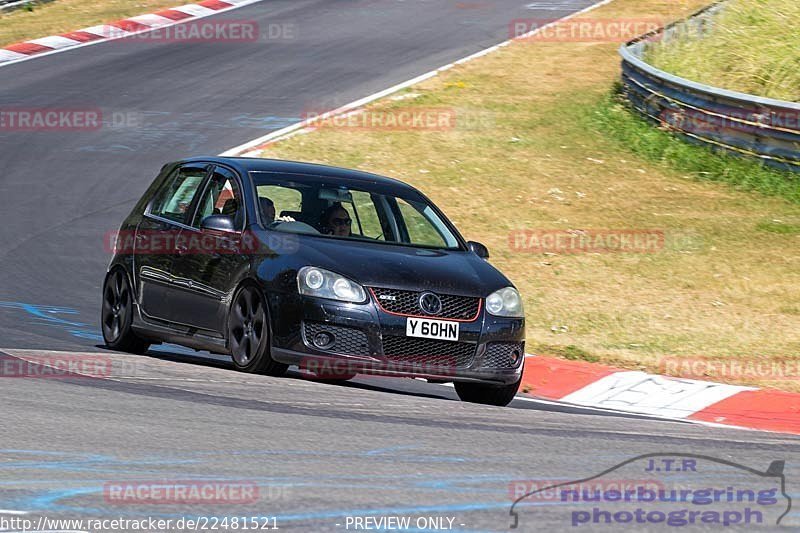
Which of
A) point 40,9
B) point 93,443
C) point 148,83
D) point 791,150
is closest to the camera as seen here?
point 93,443

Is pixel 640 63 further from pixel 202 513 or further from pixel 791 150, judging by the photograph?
pixel 202 513

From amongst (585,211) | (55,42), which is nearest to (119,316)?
(585,211)

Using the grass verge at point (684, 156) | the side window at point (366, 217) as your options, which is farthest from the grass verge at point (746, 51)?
the side window at point (366, 217)

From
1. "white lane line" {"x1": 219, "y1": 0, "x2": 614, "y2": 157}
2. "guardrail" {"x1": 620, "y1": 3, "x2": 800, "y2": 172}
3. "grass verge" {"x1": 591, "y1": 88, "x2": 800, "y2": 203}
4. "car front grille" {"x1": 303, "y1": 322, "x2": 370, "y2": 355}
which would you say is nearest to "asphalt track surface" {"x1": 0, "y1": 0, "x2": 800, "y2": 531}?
"car front grille" {"x1": 303, "y1": 322, "x2": 370, "y2": 355}

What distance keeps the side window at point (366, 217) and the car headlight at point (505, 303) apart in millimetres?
1151

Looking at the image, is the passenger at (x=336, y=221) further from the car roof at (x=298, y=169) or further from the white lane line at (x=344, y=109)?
the white lane line at (x=344, y=109)

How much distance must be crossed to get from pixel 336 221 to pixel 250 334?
119cm

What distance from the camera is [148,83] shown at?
79.4ft

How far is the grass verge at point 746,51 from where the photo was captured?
20562mm

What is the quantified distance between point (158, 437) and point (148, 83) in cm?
1775

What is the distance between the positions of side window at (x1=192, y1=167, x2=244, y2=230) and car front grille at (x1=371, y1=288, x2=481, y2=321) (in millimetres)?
1513

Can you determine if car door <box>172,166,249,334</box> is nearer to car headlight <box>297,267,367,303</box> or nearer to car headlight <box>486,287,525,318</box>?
car headlight <box>297,267,367,303</box>

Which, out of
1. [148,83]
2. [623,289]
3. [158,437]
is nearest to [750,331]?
[623,289]

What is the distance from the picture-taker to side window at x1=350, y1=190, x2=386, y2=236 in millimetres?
10414
